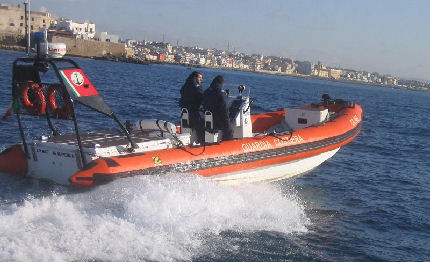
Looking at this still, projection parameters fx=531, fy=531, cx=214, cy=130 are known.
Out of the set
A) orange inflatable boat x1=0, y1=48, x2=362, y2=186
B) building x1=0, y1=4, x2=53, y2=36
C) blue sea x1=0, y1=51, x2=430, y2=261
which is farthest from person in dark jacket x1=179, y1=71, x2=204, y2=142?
building x1=0, y1=4, x2=53, y2=36

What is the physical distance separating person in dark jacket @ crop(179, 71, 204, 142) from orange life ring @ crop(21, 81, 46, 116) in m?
2.57

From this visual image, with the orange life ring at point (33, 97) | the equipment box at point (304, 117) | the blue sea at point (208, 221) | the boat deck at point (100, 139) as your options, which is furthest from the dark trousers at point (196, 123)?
the equipment box at point (304, 117)

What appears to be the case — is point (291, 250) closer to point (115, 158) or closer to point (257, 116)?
point (115, 158)

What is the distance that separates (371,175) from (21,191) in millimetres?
8157

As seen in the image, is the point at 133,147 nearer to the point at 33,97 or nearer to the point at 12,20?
the point at 33,97

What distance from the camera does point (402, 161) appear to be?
14727 millimetres

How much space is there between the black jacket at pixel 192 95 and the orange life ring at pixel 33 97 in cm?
256

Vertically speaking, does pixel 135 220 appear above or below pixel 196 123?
below

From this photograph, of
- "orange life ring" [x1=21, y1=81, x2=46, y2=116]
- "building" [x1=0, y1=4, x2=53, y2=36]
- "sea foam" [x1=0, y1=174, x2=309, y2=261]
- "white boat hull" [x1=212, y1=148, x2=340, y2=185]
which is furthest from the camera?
"building" [x1=0, y1=4, x2=53, y2=36]

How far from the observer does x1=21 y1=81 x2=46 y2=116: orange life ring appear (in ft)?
24.2

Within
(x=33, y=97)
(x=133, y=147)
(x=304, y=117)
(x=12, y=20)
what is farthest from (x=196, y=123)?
(x=12, y=20)

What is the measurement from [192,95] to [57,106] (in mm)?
2406

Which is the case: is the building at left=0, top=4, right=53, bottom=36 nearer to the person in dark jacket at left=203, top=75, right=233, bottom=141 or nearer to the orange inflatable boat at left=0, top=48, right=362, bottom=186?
the orange inflatable boat at left=0, top=48, right=362, bottom=186

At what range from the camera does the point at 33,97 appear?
24.4 feet
